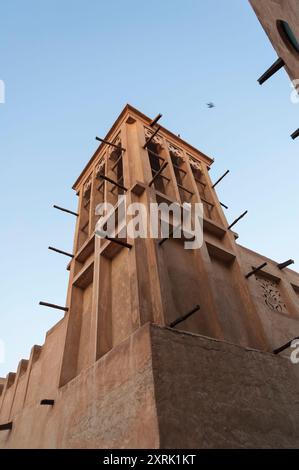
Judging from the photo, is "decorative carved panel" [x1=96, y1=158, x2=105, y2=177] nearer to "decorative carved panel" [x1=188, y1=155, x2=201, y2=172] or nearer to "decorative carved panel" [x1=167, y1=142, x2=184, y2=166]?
"decorative carved panel" [x1=167, y1=142, x2=184, y2=166]

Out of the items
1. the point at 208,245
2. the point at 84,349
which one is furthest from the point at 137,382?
the point at 208,245

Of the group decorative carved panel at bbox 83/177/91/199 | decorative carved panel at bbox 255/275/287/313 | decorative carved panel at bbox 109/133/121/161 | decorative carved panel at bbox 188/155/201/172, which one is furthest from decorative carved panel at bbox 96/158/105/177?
decorative carved panel at bbox 255/275/287/313

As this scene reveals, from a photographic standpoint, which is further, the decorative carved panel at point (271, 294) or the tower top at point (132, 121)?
the tower top at point (132, 121)

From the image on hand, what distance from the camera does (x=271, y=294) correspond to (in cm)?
780

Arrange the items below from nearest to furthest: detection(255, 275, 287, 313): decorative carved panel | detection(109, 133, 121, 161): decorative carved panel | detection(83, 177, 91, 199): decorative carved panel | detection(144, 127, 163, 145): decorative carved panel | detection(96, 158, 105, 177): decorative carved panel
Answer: detection(255, 275, 287, 313): decorative carved panel, detection(144, 127, 163, 145): decorative carved panel, detection(109, 133, 121, 161): decorative carved panel, detection(96, 158, 105, 177): decorative carved panel, detection(83, 177, 91, 199): decorative carved panel

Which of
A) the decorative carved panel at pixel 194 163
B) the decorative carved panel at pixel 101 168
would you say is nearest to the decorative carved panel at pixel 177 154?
the decorative carved panel at pixel 194 163

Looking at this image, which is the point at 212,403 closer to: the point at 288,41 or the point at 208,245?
the point at 208,245

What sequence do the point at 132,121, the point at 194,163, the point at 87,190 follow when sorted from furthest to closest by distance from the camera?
1. the point at 194,163
2. the point at 87,190
3. the point at 132,121

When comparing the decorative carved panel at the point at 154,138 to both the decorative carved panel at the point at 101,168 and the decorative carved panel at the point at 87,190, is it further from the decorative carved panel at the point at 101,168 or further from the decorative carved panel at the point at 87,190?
the decorative carved panel at the point at 87,190

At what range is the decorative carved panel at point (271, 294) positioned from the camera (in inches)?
293

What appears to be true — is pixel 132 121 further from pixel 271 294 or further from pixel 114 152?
pixel 271 294

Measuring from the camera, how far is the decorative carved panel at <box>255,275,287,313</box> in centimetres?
743

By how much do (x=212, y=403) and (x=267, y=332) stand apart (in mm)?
2787

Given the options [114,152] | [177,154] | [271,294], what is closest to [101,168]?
[114,152]
